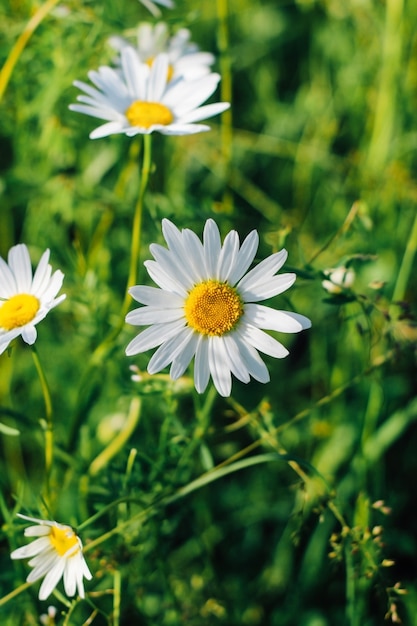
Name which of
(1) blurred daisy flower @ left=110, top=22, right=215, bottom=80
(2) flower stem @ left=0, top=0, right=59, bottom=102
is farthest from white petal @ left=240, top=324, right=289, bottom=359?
(2) flower stem @ left=0, top=0, right=59, bottom=102

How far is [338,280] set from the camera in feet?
4.59

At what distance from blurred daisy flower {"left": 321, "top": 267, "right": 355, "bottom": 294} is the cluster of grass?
0.07 ft

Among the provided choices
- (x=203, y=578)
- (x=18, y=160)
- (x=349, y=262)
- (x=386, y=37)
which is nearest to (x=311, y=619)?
(x=203, y=578)

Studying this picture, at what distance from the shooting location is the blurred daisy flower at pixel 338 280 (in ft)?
4.26

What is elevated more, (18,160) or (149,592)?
(18,160)

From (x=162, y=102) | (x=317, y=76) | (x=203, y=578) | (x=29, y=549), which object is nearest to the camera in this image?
(x=29, y=549)

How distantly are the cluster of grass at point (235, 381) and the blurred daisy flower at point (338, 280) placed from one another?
2 cm

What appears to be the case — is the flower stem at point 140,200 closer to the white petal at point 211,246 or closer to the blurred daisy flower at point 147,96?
the blurred daisy flower at point 147,96

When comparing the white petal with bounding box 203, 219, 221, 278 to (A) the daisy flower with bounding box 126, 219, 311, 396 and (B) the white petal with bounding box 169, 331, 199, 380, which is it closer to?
(A) the daisy flower with bounding box 126, 219, 311, 396

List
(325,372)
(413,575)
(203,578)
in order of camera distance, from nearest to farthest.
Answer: (203,578)
(413,575)
(325,372)

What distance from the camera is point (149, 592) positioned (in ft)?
5.49

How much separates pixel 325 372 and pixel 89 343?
795 mm

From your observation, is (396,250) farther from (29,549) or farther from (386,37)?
(29,549)

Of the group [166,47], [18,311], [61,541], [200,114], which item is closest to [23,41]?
[166,47]
